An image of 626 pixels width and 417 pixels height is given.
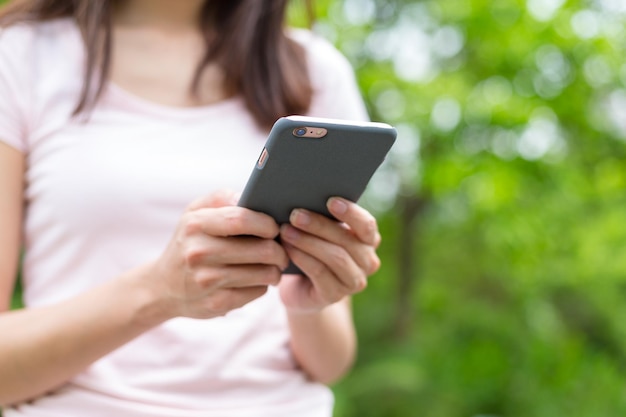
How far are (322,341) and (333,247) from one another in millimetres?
250

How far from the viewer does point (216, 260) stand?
0.80 metres

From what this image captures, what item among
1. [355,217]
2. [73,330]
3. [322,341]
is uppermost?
[355,217]

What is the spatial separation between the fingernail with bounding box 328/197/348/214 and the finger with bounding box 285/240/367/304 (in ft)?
0.24

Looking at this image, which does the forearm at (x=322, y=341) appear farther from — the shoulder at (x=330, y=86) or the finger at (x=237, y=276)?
the shoulder at (x=330, y=86)

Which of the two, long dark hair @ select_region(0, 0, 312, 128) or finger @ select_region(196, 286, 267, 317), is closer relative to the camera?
finger @ select_region(196, 286, 267, 317)

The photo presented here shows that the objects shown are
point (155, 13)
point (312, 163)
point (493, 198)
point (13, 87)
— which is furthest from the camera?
point (493, 198)

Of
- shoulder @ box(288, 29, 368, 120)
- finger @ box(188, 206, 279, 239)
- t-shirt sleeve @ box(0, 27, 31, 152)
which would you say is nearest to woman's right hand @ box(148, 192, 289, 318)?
finger @ box(188, 206, 279, 239)

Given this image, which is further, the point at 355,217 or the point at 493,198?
the point at 493,198

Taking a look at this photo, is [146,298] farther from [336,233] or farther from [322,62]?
[322,62]

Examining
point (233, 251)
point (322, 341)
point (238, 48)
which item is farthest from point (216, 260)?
point (238, 48)

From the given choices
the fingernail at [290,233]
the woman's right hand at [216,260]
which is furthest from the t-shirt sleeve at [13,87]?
the fingernail at [290,233]

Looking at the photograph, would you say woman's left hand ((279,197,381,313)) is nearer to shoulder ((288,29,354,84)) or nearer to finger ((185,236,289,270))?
finger ((185,236,289,270))

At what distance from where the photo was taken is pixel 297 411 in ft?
3.43

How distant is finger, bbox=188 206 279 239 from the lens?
77 cm
